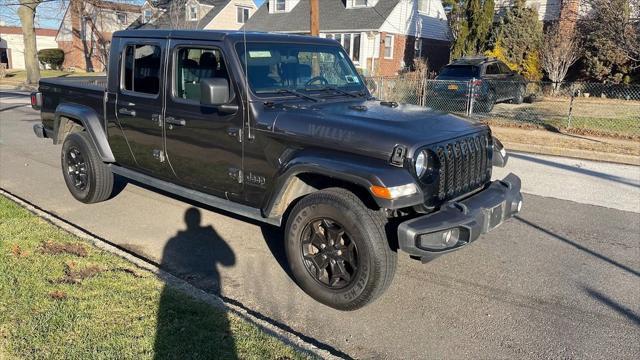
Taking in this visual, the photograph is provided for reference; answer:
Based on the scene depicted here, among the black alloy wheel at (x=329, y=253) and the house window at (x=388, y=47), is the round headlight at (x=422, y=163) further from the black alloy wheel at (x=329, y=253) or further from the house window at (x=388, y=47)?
the house window at (x=388, y=47)

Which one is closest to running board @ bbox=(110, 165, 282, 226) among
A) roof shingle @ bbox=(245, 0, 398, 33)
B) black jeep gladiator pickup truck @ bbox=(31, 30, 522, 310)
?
black jeep gladiator pickup truck @ bbox=(31, 30, 522, 310)

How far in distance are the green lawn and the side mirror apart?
1465 millimetres

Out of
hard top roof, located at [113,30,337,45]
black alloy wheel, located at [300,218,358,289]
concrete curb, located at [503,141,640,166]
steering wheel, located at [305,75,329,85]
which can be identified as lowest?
concrete curb, located at [503,141,640,166]

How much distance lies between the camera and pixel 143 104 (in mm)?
5188

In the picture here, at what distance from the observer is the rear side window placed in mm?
16281

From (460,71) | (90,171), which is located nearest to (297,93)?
(90,171)

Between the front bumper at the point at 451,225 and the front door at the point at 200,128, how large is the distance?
1.64 metres

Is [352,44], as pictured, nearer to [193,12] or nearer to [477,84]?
[193,12]

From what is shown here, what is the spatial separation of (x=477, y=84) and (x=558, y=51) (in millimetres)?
9387

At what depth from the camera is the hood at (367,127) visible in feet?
12.0

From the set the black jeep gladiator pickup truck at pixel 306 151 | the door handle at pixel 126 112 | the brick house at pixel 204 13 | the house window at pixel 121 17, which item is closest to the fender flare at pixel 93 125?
the black jeep gladiator pickup truck at pixel 306 151

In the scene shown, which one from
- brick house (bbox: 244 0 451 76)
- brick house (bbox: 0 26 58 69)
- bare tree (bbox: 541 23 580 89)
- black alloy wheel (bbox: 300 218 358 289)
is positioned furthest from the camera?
brick house (bbox: 0 26 58 69)

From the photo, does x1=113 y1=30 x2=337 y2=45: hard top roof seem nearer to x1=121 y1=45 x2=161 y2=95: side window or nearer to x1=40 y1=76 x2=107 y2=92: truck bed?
x1=121 y1=45 x2=161 y2=95: side window

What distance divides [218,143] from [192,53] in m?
0.94
